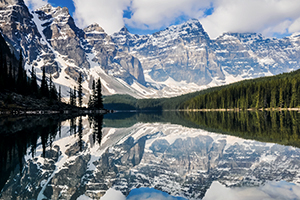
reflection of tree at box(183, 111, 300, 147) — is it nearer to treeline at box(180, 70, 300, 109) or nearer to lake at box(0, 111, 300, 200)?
lake at box(0, 111, 300, 200)

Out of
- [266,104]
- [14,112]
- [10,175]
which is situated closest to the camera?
[10,175]

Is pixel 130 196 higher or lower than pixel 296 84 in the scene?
lower

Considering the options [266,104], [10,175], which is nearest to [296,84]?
[266,104]

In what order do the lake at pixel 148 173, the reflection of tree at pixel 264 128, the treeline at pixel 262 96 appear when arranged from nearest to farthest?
1. the lake at pixel 148 173
2. the reflection of tree at pixel 264 128
3. the treeline at pixel 262 96

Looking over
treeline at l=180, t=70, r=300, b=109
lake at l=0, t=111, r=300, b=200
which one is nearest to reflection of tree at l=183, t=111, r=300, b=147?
lake at l=0, t=111, r=300, b=200

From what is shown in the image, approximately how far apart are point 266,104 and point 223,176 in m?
110

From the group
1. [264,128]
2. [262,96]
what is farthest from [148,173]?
[262,96]

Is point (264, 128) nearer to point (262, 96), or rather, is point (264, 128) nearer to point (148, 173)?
point (148, 173)

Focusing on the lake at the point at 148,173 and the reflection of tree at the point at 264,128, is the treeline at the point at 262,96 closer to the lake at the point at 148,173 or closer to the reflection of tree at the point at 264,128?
the reflection of tree at the point at 264,128

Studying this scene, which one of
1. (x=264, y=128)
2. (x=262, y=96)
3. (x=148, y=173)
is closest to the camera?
(x=148, y=173)

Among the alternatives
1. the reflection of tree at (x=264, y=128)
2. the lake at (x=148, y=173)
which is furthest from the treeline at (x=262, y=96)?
the lake at (x=148, y=173)

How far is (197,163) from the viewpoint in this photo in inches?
574

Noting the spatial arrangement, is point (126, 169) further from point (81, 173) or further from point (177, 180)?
point (177, 180)

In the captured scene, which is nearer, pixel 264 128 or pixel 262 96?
pixel 264 128
